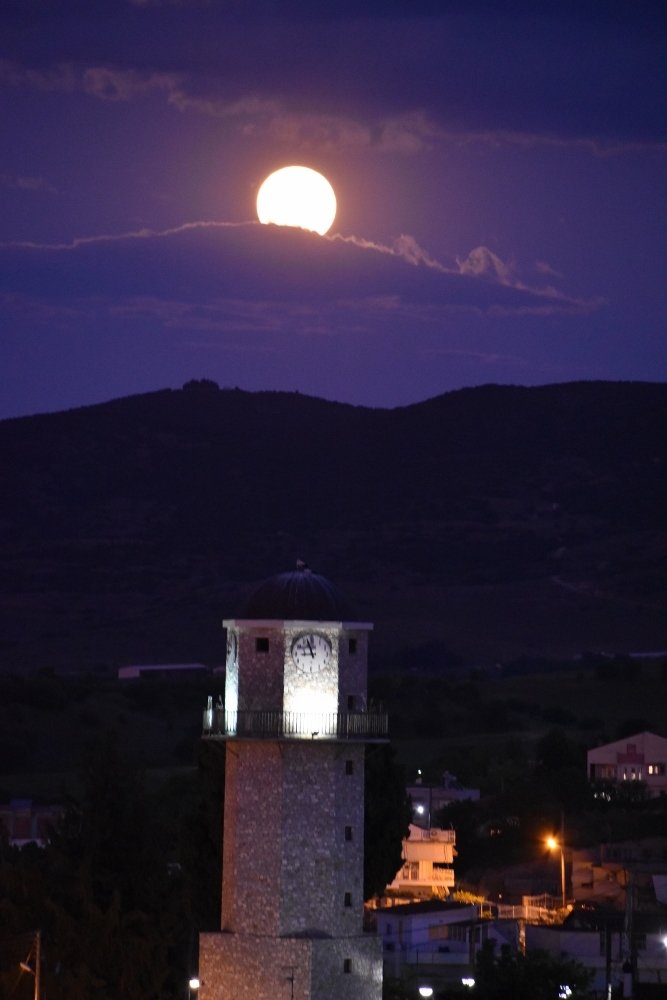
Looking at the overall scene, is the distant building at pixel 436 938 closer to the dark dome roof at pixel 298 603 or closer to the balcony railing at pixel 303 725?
the balcony railing at pixel 303 725

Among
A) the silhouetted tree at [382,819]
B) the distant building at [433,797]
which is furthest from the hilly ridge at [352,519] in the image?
the silhouetted tree at [382,819]

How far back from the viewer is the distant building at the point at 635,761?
78.5 metres

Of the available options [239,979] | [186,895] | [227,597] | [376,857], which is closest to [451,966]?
[376,857]

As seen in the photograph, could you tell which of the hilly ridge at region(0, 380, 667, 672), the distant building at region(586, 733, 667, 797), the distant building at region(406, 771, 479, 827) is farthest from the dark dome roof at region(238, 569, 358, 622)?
the hilly ridge at region(0, 380, 667, 672)

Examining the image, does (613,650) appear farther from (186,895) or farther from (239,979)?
(239,979)

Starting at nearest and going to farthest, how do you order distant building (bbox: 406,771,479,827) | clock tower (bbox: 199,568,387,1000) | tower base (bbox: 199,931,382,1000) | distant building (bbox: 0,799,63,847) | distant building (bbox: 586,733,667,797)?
1. tower base (bbox: 199,931,382,1000)
2. clock tower (bbox: 199,568,387,1000)
3. distant building (bbox: 0,799,63,847)
4. distant building (bbox: 406,771,479,827)
5. distant building (bbox: 586,733,667,797)

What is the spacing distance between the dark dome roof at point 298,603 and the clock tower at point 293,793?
1 centimetres

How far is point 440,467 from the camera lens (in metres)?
175

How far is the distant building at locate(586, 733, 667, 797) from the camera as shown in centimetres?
7850

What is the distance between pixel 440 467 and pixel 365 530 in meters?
17.0

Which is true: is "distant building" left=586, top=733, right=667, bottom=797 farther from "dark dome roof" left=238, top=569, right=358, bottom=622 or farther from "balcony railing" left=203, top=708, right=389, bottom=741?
"dark dome roof" left=238, top=569, right=358, bottom=622

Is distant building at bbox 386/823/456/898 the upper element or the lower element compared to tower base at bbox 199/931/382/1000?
upper

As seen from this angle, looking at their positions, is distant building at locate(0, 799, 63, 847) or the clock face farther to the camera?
distant building at locate(0, 799, 63, 847)

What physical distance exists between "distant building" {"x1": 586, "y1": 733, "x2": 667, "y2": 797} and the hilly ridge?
39.8 metres
